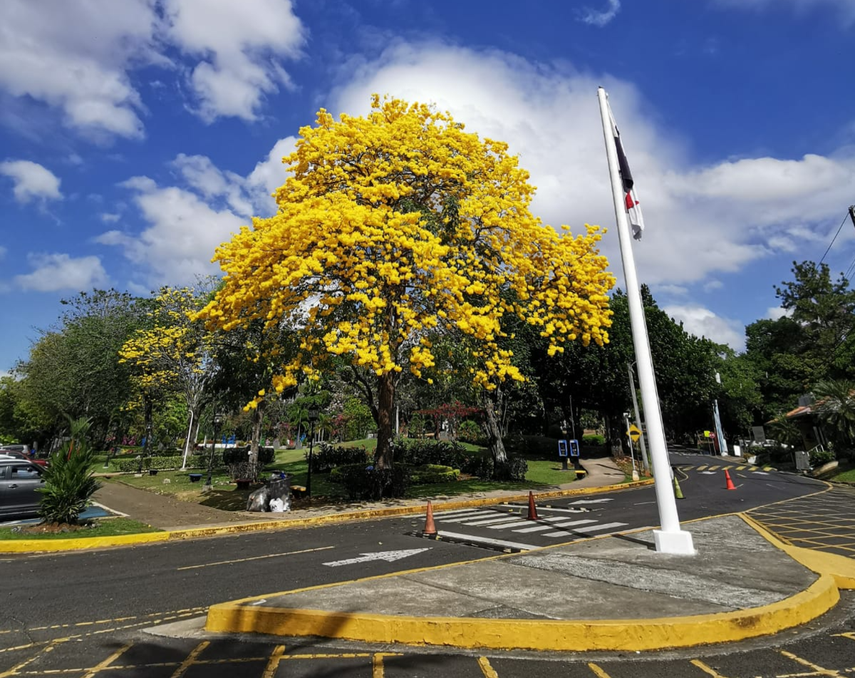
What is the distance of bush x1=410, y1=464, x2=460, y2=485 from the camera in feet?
79.8

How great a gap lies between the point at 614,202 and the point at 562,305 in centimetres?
554

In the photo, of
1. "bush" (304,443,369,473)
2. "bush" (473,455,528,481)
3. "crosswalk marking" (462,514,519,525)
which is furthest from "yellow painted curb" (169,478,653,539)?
"bush" (304,443,369,473)

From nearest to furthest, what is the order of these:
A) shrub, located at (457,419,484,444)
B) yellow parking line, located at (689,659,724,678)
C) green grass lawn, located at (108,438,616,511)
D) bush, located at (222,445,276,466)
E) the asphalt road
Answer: yellow parking line, located at (689,659,724,678) < the asphalt road < green grass lawn, located at (108,438,616,511) < bush, located at (222,445,276,466) < shrub, located at (457,419,484,444)

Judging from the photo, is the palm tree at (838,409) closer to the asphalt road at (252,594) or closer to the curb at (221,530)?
the asphalt road at (252,594)

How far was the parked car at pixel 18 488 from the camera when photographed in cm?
1362

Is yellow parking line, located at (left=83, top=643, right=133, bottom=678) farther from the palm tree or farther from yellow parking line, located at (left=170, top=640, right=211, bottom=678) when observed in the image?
the palm tree

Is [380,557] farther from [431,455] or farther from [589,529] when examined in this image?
[431,455]

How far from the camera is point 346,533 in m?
11.7

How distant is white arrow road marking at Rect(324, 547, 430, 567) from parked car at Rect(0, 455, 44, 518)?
1032 cm

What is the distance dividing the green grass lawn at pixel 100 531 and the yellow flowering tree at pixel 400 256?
474 centimetres

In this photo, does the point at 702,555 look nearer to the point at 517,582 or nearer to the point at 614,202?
the point at 517,582

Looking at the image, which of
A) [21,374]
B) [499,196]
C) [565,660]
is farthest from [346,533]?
[21,374]

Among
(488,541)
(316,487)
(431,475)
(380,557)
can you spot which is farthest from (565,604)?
(431,475)

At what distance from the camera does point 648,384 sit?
322 inches
